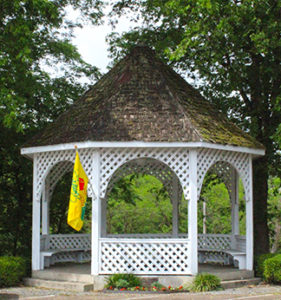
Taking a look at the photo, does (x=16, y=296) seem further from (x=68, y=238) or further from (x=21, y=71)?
(x=21, y=71)

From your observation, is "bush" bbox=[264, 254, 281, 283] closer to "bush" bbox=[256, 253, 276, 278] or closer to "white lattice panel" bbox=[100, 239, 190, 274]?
"bush" bbox=[256, 253, 276, 278]

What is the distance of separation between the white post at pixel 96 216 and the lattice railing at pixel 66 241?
325 cm

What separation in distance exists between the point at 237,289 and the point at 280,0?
7460 millimetres

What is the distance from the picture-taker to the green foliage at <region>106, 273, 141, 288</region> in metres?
12.9

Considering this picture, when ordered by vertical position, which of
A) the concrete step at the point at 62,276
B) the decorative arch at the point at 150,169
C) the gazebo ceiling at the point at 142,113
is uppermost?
the gazebo ceiling at the point at 142,113

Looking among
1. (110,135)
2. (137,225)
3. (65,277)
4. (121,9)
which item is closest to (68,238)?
(65,277)

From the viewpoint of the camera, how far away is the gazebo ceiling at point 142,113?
13578mm

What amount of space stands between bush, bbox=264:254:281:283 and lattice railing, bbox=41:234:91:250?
5.80 metres

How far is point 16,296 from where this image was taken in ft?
40.0

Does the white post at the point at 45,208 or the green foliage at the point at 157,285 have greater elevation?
the white post at the point at 45,208

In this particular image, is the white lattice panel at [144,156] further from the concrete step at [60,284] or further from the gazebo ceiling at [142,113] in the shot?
the concrete step at [60,284]

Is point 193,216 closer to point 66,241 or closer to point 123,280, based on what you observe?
point 123,280

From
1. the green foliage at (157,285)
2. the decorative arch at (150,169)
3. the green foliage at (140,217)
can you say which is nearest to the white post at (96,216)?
the green foliage at (157,285)

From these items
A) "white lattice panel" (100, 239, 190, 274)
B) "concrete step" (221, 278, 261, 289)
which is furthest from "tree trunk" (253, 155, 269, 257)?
"white lattice panel" (100, 239, 190, 274)
